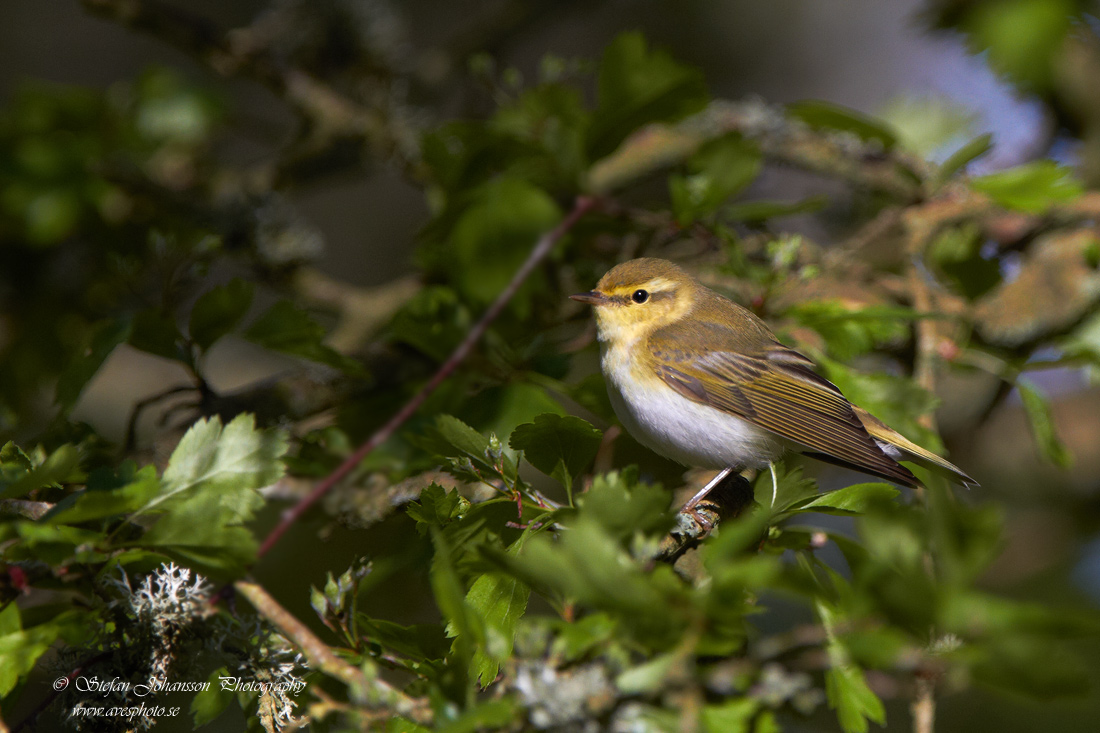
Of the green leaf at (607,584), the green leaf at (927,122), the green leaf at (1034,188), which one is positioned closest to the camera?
the green leaf at (607,584)

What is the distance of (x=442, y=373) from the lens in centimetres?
174

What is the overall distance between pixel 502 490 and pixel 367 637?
314 mm

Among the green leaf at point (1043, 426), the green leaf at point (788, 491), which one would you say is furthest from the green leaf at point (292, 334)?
the green leaf at point (1043, 426)

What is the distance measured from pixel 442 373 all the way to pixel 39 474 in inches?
33.5

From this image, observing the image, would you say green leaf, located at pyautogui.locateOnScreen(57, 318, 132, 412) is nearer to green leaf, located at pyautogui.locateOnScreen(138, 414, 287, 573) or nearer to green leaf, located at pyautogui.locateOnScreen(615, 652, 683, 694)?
green leaf, located at pyautogui.locateOnScreen(138, 414, 287, 573)

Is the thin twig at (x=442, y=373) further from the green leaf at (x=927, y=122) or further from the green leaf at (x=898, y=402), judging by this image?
the green leaf at (x=927, y=122)

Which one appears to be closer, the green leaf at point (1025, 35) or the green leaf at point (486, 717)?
the green leaf at point (486, 717)

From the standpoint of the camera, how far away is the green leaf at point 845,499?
1151 mm

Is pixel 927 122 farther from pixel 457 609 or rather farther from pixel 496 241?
pixel 457 609

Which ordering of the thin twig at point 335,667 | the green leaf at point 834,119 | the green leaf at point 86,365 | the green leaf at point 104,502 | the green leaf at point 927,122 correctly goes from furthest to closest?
the green leaf at point 927,122, the green leaf at point 834,119, the green leaf at point 86,365, the green leaf at point 104,502, the thin twig at point 335,667

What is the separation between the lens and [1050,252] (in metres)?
2.42

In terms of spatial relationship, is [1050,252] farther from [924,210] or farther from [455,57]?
[455,57]

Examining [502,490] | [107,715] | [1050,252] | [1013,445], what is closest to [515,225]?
[502,490]

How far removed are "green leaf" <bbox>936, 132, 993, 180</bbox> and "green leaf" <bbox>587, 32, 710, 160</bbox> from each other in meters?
0.76
